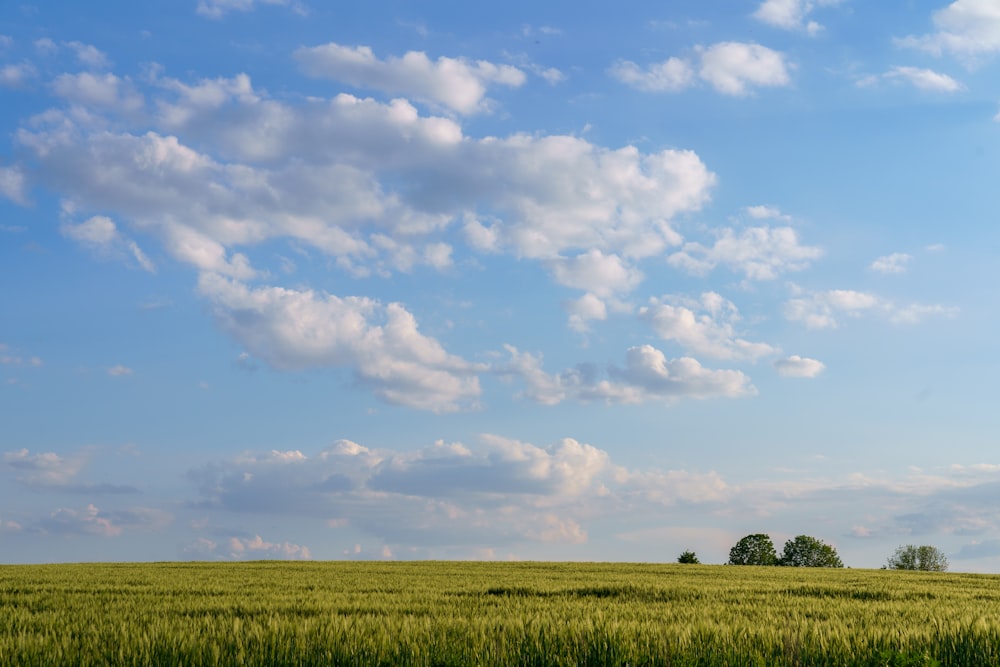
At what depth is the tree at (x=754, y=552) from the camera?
7665 centimetres

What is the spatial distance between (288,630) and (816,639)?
5.08 meters

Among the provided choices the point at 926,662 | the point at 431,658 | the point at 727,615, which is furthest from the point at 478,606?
the point at 926,662

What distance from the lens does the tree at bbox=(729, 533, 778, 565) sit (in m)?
76.7

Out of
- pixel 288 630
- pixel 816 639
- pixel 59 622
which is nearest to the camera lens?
pixel 816 639

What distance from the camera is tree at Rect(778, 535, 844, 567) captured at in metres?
82.7

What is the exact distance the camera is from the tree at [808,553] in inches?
3257

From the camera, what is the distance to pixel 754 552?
254 feet

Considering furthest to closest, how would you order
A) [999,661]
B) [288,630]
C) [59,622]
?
[59,622]
[288,630]
[999,661]

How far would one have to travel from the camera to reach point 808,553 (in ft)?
275

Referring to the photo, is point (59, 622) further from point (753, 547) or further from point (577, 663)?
point (753, 547)

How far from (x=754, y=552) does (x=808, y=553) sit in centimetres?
1021

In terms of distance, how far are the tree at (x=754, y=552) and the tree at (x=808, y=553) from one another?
6.00m

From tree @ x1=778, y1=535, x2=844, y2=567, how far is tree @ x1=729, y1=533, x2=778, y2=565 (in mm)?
6002

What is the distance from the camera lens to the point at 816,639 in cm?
739
